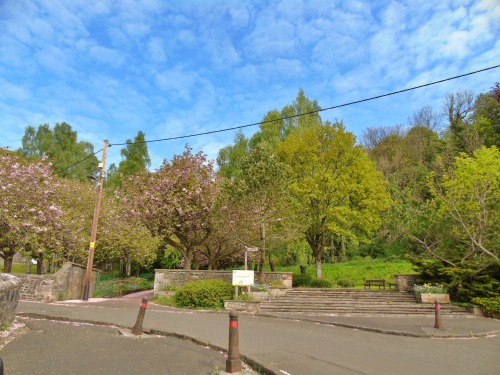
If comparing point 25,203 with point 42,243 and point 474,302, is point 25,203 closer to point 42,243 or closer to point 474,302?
point 42,243

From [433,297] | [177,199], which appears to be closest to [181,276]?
[177,199]

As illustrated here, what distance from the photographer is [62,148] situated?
55.7m

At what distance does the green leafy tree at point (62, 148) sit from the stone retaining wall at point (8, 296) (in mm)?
43326

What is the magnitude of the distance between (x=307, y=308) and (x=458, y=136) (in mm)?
29926

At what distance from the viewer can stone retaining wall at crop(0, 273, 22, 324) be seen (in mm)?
8116

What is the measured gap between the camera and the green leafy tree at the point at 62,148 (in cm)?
5069

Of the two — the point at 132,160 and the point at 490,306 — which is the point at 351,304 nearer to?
the point at 490,306

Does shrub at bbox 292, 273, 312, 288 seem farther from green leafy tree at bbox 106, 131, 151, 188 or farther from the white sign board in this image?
green leafy tree at bbox 106, 131, 151, 188

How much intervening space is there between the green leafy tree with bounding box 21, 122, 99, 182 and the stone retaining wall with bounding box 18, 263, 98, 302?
34.7 meters

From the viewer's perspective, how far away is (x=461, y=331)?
10688mm

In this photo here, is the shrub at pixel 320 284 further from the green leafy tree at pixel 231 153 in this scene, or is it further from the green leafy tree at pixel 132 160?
the green leafy tree at pixel 132 160

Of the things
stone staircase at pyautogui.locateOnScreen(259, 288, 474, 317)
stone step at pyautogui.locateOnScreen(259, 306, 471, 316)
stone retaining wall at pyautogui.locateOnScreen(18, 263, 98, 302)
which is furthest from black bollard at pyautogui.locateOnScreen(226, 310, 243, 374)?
stone retaining wall at pyautogui.locateOnScreen(18, 263, 98, 302)

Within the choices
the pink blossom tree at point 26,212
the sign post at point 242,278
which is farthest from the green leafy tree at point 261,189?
the pink blossom tree at point 26,212

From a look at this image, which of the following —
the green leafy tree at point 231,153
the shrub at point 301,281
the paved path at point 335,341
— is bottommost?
the paved path at point 335,341
